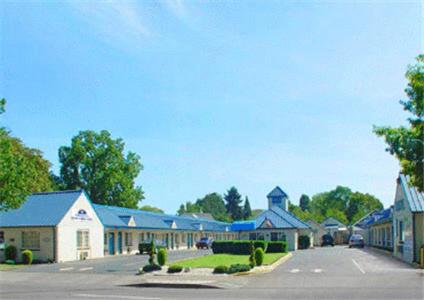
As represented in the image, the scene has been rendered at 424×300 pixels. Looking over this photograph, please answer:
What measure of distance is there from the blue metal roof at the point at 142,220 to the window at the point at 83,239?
3.22 meters

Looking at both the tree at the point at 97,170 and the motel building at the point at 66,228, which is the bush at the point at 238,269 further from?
the tree at the point at 97,170

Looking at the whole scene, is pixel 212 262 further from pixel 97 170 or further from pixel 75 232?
pixel 97 170

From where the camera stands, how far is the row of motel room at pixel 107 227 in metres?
35.1

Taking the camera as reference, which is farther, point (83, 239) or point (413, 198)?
point (83, 239)

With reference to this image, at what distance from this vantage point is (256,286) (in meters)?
21.8

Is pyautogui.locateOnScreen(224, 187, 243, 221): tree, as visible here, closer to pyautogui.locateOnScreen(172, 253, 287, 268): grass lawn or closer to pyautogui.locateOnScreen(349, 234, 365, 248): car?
pyautogui.locateOnScreen(349, 234, 365, 248): car

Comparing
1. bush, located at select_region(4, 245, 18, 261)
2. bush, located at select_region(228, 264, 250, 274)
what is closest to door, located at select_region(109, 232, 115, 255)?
bush, located at select_region(4, 245, 18, 261)

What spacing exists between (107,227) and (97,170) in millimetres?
27660

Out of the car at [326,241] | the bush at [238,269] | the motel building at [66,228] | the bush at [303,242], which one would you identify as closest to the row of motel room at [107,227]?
the motel building at [66,228]

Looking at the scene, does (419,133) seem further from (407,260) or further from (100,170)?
(100,170)

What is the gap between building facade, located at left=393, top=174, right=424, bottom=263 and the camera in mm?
32219

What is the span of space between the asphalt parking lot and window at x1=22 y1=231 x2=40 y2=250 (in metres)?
10.1

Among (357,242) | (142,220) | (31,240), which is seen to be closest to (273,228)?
(357,242)

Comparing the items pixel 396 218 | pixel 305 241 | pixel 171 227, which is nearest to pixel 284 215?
pixel 305 241
